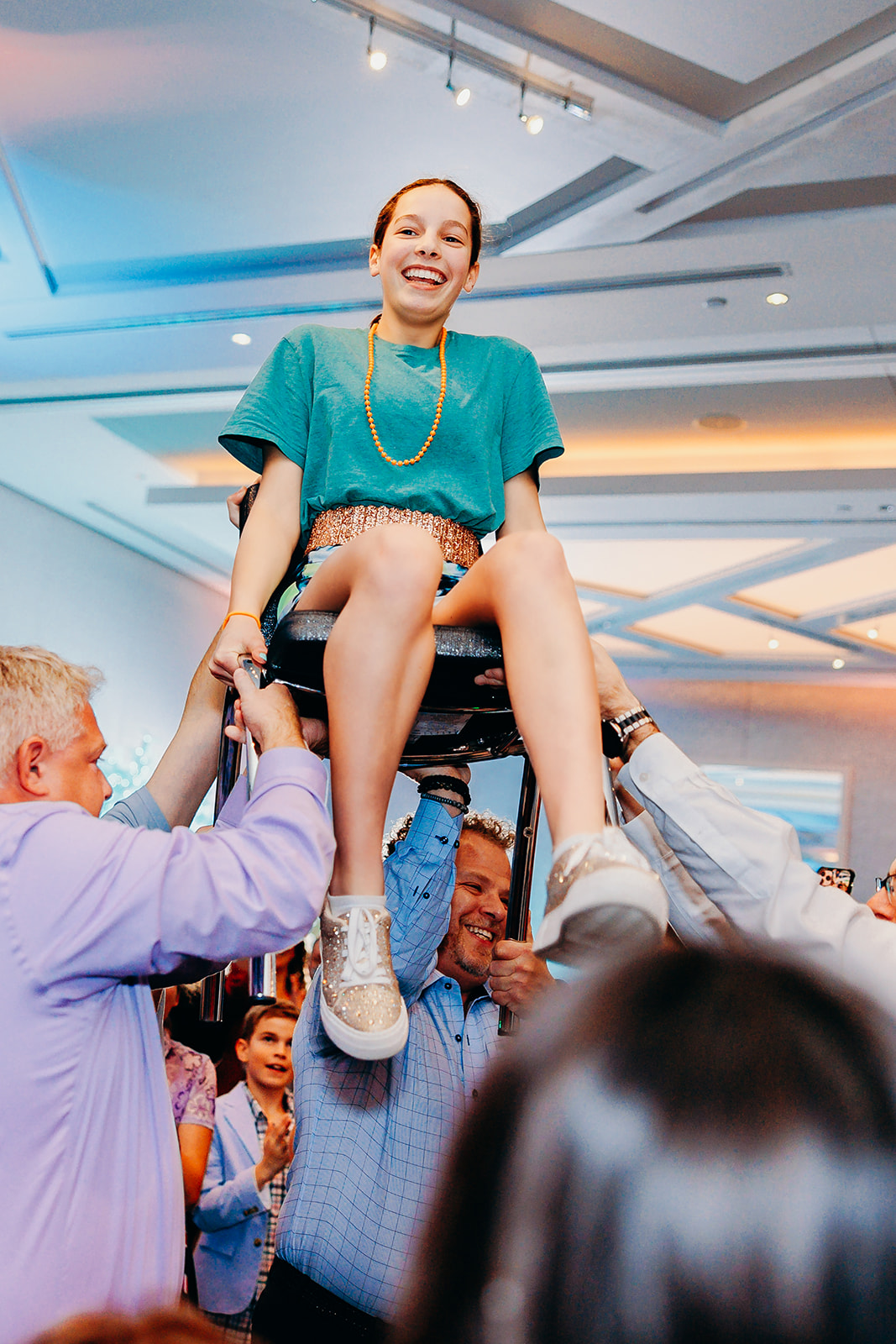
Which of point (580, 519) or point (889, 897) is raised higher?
point (580, 519)

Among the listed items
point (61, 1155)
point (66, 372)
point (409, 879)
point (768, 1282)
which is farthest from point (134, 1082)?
point (66, 372)

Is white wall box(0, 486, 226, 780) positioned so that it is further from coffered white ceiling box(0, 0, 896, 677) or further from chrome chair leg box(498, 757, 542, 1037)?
chrome chair leg box(498, 757, 542, 1037)

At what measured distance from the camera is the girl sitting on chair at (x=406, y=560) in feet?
4.26

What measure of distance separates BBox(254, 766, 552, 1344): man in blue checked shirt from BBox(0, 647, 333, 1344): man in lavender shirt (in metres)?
0.40

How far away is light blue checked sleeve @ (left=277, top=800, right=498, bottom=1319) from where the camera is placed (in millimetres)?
1869

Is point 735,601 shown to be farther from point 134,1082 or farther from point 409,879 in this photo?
point 134,1082

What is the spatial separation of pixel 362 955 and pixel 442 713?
17.2 inches

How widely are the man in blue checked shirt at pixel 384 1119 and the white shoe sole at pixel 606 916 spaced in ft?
2.08

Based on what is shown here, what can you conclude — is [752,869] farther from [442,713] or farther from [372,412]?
[372,412]

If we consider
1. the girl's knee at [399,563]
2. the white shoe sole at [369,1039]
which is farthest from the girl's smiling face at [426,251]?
the white shoe sole at [369,1039]

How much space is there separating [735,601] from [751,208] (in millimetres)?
4587

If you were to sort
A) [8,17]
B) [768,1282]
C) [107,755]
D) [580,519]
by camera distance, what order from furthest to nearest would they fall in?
[107,755], [580,519], [8,17], [768,1282]

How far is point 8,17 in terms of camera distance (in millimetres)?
3805

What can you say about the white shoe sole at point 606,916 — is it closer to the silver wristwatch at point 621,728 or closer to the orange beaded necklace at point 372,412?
the silver wristwatch at point 621,728
